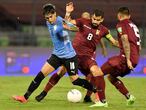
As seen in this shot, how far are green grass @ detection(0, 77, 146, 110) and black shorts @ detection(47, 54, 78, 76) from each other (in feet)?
2.31

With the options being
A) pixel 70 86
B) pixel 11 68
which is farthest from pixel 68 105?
pixel 11 68

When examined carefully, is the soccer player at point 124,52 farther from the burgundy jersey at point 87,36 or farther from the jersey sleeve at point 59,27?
the jersey sleeve at point 59,27

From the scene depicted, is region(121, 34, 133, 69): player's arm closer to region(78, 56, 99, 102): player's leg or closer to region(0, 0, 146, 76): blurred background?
region(78, 56, 99, 102): player's leg

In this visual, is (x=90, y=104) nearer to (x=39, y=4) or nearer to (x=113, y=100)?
(x=113, y=100)

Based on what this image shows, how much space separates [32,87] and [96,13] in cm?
195

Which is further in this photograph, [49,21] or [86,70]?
[86,70]

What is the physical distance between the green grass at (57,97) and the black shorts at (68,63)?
703 millimetres

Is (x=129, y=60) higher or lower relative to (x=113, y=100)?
higher

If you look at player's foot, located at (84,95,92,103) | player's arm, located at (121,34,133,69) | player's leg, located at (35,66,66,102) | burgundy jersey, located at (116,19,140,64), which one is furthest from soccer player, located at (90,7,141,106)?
player's leg, located at (35,66,66,102)

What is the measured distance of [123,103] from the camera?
1152cm

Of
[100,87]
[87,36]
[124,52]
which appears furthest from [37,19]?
[100,87]

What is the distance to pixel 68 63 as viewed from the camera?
35.7 ft

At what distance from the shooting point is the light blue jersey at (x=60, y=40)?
1070cm

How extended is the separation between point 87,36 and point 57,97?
6.08 feet
